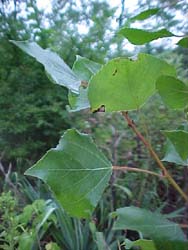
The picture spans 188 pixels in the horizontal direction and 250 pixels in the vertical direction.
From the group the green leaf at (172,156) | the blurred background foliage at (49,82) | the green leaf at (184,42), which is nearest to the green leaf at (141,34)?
the green leaf at (184,42)

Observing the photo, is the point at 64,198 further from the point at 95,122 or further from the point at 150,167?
the point at 95,122

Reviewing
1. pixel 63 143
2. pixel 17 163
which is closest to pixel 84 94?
pixel 63 143

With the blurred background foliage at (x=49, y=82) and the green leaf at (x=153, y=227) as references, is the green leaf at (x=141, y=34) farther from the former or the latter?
the blurred background foliage at (x=49, y=82)

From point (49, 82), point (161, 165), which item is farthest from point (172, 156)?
point (49, 82)

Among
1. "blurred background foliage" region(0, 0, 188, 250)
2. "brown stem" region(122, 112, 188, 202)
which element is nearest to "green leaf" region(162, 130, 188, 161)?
"brown stem" region(122, 112, 188, 202)

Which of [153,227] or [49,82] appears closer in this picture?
[153,227]

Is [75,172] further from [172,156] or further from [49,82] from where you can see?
[49,82]

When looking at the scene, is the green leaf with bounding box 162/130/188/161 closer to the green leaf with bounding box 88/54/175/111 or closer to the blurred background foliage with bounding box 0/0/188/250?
the green leaf with bounding box 88/54/175/111
